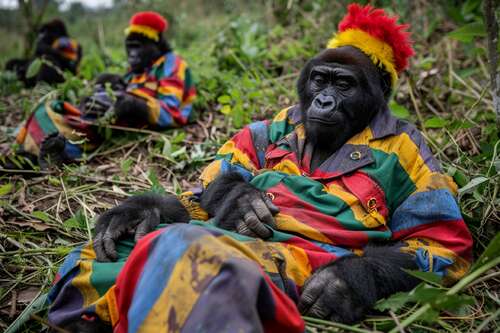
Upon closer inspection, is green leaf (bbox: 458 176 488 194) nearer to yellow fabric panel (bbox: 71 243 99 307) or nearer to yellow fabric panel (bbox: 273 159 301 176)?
yellow fabric panel (bbox: 273 159 301 176)

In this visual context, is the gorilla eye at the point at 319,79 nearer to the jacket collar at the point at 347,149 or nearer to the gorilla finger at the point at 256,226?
the jacket collar at the point at 347,149

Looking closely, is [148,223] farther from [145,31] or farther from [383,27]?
[145,31]

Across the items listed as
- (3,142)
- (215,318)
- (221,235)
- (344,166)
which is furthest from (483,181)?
(3,142)

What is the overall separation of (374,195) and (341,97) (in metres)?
0.52

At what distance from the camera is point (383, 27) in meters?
2.46

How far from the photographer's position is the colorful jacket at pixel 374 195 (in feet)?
6.73

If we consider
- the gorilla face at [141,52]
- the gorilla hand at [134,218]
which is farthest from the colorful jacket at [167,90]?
the gorilla hand at [134,218]

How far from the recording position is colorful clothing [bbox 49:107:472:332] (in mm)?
1451

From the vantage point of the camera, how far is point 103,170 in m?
3.86

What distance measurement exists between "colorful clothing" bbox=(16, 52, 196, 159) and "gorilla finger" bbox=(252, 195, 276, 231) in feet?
7.62

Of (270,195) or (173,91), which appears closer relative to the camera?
(270,195)

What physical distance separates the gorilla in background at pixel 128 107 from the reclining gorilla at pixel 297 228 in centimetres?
197

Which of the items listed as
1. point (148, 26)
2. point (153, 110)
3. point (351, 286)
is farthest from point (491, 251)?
point (148, 26)

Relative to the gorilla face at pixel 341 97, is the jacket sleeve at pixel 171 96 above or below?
below
